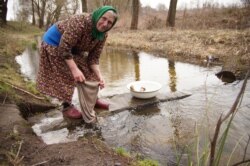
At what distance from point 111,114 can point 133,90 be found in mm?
667

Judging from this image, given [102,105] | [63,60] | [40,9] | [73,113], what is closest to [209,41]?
[102,105]

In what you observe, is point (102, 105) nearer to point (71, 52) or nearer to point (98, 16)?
point (71, 52)

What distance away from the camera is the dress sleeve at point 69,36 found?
122 inches

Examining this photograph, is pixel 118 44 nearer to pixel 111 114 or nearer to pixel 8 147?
pixel 111 114

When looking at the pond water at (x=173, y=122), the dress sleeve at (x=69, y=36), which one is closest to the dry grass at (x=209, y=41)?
the pond water at (x=173, y=122)

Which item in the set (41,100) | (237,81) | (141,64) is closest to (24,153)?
(41,100)

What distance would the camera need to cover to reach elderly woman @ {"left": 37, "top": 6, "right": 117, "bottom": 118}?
312cm

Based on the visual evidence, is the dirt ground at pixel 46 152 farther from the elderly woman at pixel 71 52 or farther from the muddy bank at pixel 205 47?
the muddy bank at pixel 205 47

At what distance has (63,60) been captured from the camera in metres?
3.47

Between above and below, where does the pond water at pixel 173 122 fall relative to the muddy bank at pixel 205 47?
below

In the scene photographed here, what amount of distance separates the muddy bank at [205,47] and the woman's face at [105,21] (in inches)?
166

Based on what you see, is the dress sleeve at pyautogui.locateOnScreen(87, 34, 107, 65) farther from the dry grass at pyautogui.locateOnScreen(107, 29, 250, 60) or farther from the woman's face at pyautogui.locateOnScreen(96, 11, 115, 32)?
the dry grass at pyautogui.locateOnScreen(107, 29, 250, 60)

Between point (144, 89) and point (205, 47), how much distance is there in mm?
5414

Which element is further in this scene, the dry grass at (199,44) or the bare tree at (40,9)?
the bare tree at (40,9)
